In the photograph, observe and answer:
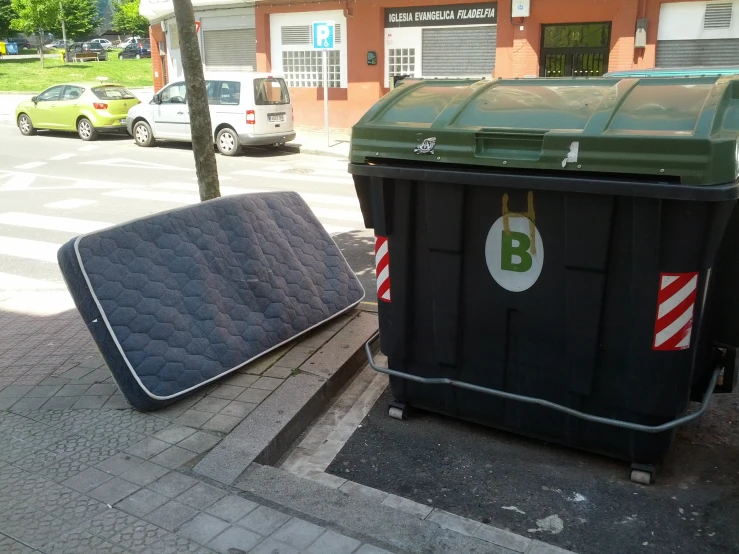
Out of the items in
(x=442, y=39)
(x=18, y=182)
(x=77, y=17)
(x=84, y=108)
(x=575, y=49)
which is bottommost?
(x=18, y=182)

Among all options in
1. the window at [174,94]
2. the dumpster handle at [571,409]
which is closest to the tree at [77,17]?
the window at [174,94]

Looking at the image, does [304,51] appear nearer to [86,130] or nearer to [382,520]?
[86,130]

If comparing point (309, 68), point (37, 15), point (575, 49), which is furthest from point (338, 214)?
point (37, 15)

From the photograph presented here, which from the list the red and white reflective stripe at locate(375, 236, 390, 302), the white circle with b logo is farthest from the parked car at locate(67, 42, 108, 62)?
the white circle with b logo

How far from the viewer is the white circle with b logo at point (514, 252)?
151 inches

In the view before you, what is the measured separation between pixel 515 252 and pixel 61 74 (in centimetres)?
4386

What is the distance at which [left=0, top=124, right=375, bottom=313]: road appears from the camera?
26.7 feet

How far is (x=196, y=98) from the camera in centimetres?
601

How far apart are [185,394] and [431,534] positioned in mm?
1830

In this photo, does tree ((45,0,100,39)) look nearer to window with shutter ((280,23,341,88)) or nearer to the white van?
window with shutter ((280,23,341,88))

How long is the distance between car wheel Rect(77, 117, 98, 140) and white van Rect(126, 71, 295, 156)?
9.16 feet

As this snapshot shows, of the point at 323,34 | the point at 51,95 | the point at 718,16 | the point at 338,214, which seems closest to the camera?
the point at 338,214

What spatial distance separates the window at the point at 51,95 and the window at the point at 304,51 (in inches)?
240

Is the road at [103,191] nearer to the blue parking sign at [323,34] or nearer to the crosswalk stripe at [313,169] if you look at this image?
the crosswalk stripe at [313,169]
